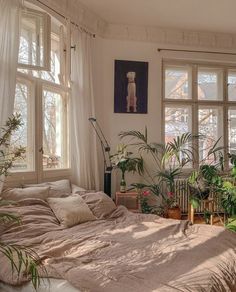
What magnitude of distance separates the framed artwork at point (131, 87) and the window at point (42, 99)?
95 centimetres

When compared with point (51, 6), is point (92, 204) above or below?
below

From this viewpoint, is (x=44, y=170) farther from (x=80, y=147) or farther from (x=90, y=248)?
(x=90, y=248)

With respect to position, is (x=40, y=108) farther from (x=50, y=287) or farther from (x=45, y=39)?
(x=50, y=287)

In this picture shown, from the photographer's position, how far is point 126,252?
7.01ft

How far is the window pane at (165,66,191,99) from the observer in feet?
16.7

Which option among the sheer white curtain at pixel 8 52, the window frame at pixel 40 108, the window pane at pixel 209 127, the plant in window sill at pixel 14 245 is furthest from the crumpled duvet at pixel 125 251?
the window pane at pixel 209 127

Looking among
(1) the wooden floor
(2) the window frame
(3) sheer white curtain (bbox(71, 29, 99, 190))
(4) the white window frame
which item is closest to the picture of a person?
(3) sheer white curtain (bbox(71, 29, 99, 190))

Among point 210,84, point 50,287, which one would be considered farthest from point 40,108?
point 210,84

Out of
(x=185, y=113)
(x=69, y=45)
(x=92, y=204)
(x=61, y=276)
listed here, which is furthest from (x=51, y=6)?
(x=61, y=276)

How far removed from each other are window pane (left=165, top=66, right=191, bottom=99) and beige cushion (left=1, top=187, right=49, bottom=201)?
2.85m

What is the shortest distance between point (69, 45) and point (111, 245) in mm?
2693

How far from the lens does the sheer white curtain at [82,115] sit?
395cm

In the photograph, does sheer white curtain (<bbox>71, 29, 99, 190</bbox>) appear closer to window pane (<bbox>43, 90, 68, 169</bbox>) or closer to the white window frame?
window pane (<bbox>43, 90, 68, 169</bbox>)

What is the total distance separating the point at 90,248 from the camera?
7.21 feet
